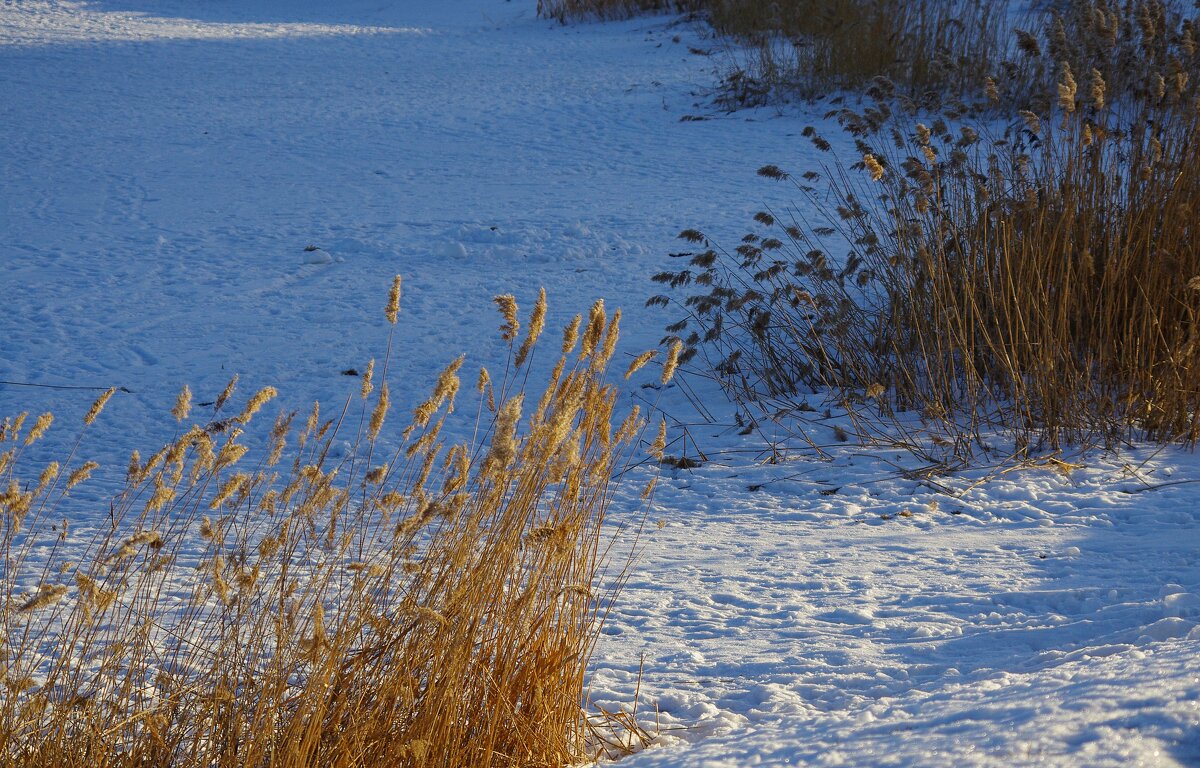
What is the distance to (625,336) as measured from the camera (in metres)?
5.12

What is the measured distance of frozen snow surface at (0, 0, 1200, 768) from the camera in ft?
7.34

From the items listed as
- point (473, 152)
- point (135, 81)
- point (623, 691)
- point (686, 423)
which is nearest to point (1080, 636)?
point (623, 691)

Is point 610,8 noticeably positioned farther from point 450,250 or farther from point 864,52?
point 450,250

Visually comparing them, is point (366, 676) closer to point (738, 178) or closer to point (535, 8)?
point (738, 178)

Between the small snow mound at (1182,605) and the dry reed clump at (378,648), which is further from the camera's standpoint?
the small snow mound at (1182,605)

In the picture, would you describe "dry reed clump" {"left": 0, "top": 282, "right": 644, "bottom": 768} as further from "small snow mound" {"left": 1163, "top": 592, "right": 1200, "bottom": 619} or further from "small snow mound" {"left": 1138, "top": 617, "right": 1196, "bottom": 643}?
"small snow mound" {"left": 1163, "top": 592, "right": 1200, "bottom": 619}

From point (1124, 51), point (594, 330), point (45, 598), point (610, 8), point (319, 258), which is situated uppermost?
point (610, 8)

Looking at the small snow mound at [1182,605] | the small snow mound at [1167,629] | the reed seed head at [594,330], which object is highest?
the reed seed head at [594,330]

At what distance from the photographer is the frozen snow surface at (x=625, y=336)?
7.34 ft

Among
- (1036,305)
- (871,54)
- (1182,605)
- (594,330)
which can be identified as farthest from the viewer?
(871,54)

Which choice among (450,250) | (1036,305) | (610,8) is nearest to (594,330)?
(1036,305)

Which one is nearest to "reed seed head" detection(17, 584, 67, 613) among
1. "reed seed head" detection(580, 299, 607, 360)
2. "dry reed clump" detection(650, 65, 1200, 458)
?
"reed seed head" detection(580, 299, 607, 360)

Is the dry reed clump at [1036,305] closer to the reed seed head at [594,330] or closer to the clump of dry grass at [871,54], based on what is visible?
the reed seed head at [594,330]

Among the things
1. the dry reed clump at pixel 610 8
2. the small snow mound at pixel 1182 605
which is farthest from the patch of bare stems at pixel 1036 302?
the dry reed clump at pixel 610 8
